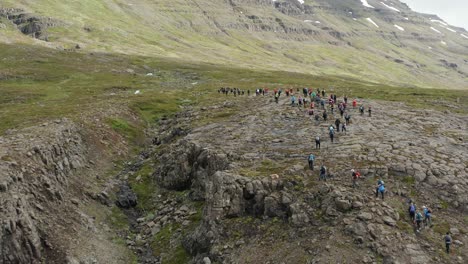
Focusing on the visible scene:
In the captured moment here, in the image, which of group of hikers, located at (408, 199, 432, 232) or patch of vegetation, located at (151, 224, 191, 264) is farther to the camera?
patch of vegetation, located at (151, 224, 191, 264)

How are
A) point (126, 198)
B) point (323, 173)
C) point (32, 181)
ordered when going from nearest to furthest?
point (32, 181), point (323, 173), point (126, 198)

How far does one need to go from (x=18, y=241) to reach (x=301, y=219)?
22.7m

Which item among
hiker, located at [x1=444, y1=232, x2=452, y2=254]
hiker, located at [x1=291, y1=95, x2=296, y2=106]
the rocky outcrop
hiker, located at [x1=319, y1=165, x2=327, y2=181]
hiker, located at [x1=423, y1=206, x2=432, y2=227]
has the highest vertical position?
hiker, located at [x1=291, y1=95, x2=296, y2=106]

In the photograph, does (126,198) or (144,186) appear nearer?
(126,198)

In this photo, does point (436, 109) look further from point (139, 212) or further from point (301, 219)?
point (139, 212)

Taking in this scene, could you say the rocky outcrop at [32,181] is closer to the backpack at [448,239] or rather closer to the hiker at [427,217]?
the hiker at [427,217]

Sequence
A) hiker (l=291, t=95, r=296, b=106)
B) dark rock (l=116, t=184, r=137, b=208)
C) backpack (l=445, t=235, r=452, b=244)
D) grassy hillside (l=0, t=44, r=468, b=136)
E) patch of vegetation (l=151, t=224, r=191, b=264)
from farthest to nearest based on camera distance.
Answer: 1. grassy hillside (l=0, t=44, r=468, b=136)
2. hiker (l=291, t=95, r=296, b=106)
3. dark rock (l=116, t=184, r=137, b=208)
4. patch of vegetation (l=151, t=224, r=191, b=264)
5. backpack (l=445, t=235, r=452, b=244)

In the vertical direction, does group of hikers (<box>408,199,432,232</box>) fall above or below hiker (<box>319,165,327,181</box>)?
below

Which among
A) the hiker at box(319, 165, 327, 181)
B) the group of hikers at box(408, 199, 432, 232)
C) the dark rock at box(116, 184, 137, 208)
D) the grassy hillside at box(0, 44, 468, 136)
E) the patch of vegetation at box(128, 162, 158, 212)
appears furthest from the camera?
the grassy hillside at box(0, 44, 468, 136)

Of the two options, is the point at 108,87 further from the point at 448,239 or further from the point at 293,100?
the point at 448,239

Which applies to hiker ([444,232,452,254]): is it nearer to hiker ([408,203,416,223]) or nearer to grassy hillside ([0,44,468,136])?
hiker ([408,203,416,223])

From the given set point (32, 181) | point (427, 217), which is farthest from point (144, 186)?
point (427, 217)

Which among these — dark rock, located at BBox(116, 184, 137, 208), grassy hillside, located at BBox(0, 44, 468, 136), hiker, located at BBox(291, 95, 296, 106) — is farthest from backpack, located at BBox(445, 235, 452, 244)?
grassy hillside, located at BBox(0, 44, 468, 136)

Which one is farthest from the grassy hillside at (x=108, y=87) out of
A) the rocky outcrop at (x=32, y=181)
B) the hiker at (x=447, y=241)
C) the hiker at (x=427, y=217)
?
the hiker at (x=447, y=241)
